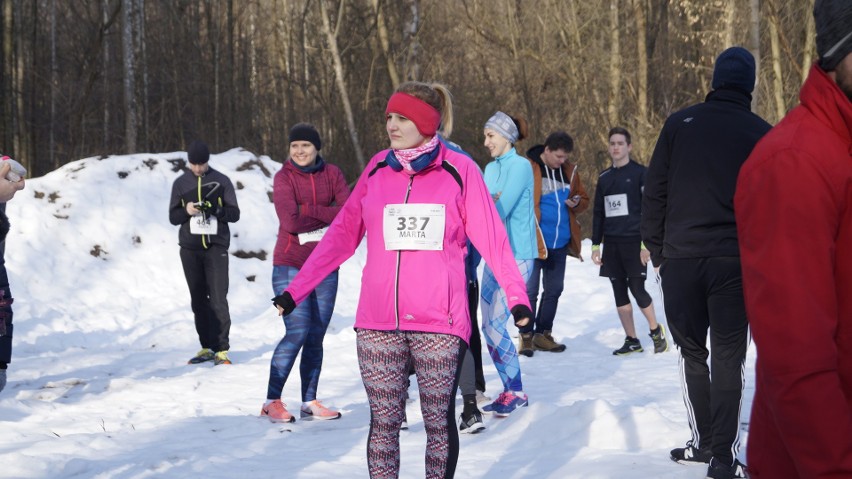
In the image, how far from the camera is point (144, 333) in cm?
1207

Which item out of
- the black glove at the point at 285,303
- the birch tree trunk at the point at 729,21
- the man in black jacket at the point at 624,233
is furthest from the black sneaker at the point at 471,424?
the birch tree trunk at the point at 729,21

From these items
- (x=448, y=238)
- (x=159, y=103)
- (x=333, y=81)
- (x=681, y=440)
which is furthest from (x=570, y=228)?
(x=159, y=103)

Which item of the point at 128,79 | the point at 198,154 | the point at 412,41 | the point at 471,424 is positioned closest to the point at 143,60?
the point at 128,79

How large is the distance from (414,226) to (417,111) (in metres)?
0.51

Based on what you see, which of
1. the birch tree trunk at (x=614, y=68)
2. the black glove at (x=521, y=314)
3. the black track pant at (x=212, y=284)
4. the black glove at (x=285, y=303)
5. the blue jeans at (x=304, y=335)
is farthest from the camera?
the birch tree trunk at (x=614, y=68)

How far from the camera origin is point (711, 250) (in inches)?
185

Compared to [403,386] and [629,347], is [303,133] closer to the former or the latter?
[403,386]

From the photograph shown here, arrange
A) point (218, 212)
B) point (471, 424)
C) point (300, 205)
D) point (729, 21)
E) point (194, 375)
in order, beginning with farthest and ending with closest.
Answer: point (729, 21)
point (218, 212)
point (194, 375)
point (300, 205)
point (471, 424)

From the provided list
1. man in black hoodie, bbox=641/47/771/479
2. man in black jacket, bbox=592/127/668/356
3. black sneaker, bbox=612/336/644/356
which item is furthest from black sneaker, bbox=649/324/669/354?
man in black hoodie, bbox=641/47/771/479

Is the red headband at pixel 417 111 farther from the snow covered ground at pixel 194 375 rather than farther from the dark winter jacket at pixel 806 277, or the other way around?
the dark winter jacket at pixel 806 277

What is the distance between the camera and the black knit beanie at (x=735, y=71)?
485 cm

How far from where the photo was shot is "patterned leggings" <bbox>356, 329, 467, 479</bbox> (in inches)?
160

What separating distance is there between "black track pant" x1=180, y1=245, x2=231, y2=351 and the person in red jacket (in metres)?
8.18

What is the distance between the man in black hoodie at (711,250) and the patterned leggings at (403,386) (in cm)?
131
